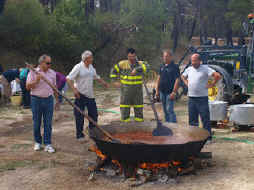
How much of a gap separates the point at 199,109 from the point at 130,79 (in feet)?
4.55

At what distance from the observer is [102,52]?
26.5 m

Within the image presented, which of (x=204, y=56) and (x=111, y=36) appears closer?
(x=204, y=56)

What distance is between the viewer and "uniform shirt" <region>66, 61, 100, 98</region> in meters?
6.54

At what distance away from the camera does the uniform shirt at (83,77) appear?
654 centimetres

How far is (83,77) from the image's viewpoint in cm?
659

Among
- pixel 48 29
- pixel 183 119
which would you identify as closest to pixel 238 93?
pixel 183 119

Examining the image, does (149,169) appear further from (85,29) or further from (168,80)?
(85,29)

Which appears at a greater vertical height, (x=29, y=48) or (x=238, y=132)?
(x=29, y=48)

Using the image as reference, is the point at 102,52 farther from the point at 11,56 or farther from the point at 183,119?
the point at 183,119

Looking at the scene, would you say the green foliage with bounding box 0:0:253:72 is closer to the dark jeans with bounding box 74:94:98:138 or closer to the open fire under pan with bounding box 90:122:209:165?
the dark jeans with bounding box 74:94:98:138

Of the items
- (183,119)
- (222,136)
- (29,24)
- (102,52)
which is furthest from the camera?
(102,52)

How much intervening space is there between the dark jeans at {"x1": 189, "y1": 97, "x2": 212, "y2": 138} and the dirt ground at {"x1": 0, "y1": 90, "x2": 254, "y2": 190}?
1.67ft

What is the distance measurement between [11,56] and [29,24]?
2.33 metres

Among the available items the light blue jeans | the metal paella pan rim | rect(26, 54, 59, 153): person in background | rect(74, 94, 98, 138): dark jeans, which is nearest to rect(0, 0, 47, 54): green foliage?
rect(74, 94, 98, 138): dark jeans
